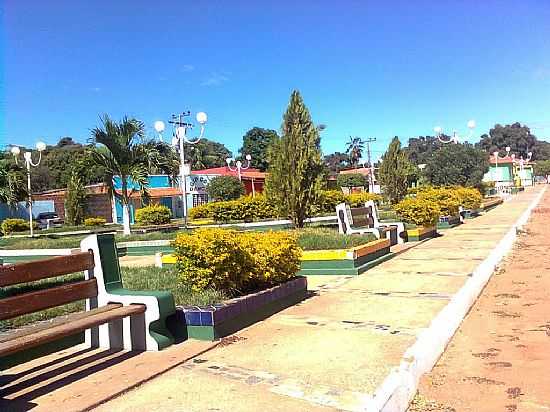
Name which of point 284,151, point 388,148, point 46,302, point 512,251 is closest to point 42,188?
point 388,148

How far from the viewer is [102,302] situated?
16.3ft

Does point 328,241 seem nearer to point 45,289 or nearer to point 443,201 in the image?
point 45,289

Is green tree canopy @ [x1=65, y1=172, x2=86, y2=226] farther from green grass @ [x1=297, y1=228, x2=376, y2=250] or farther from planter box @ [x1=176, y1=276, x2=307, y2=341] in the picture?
planter box @ [x1=176, y1=276, x2=307, y2=341]

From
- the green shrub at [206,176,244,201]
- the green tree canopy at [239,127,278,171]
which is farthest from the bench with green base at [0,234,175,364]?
the green tree canopy at [239,127,278,171]

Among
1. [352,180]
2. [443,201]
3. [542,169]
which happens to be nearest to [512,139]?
[542,169]

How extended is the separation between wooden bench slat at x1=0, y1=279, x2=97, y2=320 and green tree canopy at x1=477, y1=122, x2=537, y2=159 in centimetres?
14630

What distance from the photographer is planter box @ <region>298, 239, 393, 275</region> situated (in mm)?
9250

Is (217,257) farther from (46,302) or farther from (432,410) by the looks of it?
(432,410)

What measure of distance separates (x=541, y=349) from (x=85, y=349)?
13.5ft

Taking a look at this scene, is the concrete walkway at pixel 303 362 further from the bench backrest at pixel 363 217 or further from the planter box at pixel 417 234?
the planter box at pixel 417 234

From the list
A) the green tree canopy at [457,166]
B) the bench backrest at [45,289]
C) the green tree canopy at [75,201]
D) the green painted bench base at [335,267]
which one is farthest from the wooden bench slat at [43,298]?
the green tree canopy at [457,166]

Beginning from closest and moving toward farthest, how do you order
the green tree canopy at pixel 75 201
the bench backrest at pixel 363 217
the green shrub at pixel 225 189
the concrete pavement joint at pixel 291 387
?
the concrete pavement joint at pixel 291 387
the bench backrest at pixel 363 217
the green tree canopy at pixel 75 201
the green shrub at pixel 225 189

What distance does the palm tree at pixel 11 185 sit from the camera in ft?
55.3

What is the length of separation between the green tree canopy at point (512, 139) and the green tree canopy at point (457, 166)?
350 ft
